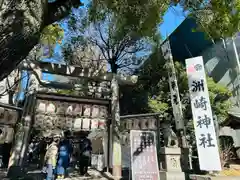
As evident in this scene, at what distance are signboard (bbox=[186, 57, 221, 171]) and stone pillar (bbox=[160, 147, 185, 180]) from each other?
100cm

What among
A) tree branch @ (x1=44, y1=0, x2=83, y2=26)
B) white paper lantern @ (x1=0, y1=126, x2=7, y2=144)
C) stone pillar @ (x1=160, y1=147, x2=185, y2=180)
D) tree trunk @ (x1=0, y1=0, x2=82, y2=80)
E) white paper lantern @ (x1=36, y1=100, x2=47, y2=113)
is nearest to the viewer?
tree trunk @ (x1=0, y1=0, x2=82, y2=80)

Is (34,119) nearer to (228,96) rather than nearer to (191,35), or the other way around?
(228,96)

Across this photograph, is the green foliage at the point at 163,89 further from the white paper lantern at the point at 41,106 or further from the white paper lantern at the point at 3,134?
the white paper lantern at the point at 3,134

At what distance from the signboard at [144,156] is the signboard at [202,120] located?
2.17 m

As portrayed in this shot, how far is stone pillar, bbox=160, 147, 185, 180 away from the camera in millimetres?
8281

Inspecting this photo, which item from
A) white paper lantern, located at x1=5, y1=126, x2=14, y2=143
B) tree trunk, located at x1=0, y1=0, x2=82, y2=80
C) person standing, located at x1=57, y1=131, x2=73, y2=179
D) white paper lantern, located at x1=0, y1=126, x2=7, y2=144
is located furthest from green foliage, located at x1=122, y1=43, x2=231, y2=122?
tree trunk, located at x1=0, y1=0, x2=82, y2=80

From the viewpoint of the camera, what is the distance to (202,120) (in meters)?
8.40

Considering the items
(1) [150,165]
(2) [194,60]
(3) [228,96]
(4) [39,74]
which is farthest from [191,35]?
(1) [150,165]

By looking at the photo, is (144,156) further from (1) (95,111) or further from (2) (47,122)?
(2) (47,122)

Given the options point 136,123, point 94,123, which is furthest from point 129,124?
point 94,123

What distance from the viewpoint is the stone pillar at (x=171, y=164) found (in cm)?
828

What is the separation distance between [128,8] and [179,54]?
1304 centimetres

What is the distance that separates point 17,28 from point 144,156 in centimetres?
548

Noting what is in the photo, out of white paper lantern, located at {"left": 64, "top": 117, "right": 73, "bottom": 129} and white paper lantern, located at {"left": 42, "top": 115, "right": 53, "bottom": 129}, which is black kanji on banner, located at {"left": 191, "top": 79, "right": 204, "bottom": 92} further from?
white paper lantern, located at {"left": 42, "top": 115, "right": 53, "bottom": 129}
